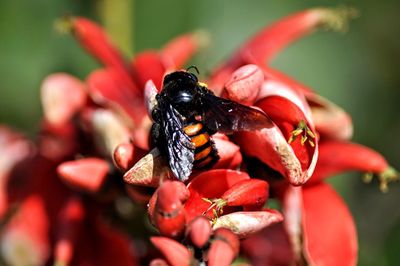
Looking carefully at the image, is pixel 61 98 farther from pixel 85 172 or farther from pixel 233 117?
pixel 233 117

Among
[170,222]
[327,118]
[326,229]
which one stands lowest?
[326,229]

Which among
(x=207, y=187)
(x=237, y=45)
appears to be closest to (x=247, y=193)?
(x=207, y=187)

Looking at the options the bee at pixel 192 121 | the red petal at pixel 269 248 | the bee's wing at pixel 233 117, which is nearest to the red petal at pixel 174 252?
the bee at pixel 192 121

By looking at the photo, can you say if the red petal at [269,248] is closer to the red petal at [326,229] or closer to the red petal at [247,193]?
the red petal at [326,229]

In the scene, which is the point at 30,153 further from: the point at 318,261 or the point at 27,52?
the point at 318,261

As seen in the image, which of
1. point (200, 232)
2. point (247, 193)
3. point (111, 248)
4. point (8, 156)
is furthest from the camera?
point (8, 156)

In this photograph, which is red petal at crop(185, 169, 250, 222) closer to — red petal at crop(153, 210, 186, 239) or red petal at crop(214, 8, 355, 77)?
red petal at crop(153, 210, 186, 239)

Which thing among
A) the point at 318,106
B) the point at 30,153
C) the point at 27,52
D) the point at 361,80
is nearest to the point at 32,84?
the point at 27,52
